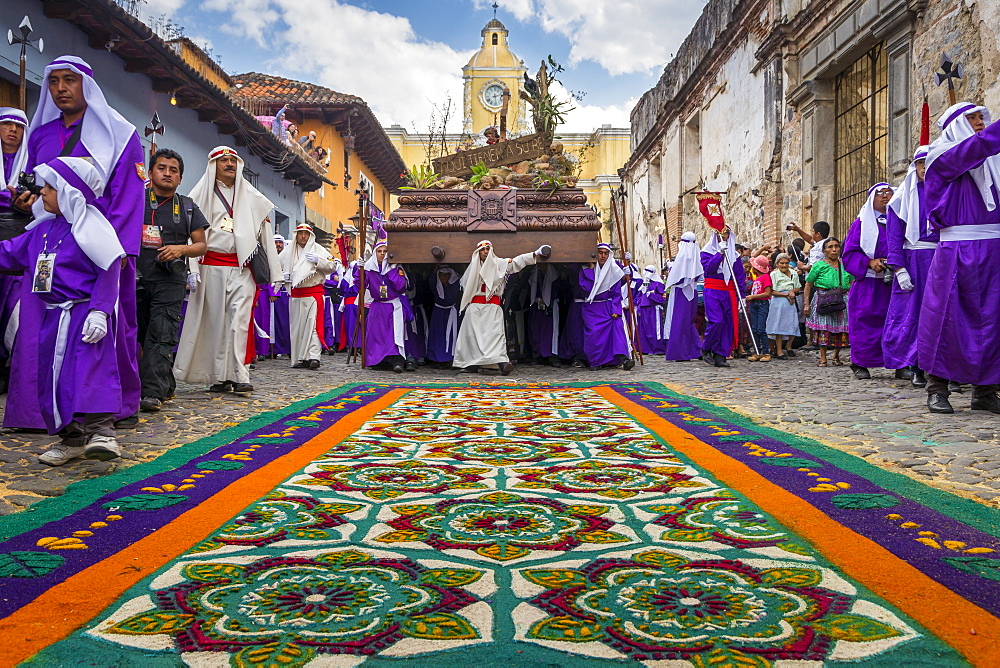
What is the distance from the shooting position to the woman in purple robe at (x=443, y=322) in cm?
1029

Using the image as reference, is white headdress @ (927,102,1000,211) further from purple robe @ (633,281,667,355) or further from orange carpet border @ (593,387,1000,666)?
purple robe @ (633,281,667,355)

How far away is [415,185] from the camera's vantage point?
959cm

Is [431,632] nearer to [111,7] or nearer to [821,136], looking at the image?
[111,7]

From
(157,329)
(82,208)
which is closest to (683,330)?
(157,329)

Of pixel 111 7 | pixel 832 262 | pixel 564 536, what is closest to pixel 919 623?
Result: pixel 564 536

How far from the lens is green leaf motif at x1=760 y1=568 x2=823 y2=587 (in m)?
1.98

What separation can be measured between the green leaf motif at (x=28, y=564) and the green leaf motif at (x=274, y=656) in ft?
2.62

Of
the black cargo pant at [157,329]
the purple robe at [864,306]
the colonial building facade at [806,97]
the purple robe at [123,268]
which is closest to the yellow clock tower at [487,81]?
the colonial building facade at [806,97]

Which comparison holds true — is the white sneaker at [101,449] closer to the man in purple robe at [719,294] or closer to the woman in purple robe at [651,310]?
the man in purple robe at [719,294]

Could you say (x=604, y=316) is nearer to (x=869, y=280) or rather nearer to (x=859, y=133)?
(x=869, y=280)

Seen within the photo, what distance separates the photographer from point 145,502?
2775mm

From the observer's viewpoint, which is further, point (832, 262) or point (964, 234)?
point (832, 262)

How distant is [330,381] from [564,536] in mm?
→ 5749

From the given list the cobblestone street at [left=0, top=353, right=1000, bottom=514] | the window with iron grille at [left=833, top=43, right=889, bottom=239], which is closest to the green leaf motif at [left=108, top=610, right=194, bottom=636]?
the cobblestone street at [left=0, top=353, right=1000, bottom=514]
